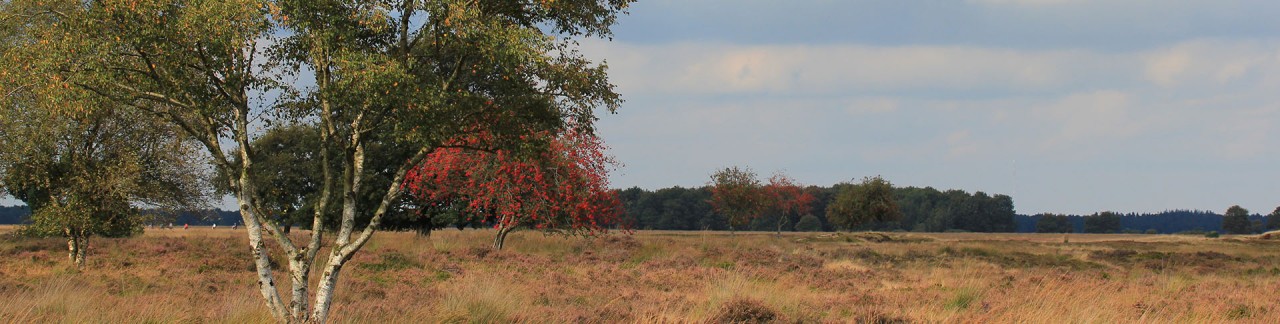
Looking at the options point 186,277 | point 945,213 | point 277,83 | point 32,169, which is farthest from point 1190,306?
point 945,213

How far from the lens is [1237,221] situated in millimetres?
159250

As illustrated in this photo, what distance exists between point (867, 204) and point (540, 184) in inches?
2094

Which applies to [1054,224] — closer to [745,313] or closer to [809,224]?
[809,224]

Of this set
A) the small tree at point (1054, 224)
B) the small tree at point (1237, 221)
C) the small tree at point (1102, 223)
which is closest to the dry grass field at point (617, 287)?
the small tree at point (1237, 221)

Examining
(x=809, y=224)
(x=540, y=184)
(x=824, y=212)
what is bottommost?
(x=540, y=184)

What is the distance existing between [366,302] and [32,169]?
55.0ft

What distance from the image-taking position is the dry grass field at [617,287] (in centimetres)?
1478

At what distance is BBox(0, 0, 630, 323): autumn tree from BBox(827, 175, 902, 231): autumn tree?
233 feet

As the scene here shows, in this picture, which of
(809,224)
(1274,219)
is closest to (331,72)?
(809,224)

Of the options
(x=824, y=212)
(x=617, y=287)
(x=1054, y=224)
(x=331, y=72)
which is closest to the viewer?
(x=331, y=72)

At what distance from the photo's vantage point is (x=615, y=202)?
128 feet

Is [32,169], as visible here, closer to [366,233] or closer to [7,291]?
[7,291]

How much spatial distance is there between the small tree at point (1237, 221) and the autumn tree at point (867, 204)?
10878cm

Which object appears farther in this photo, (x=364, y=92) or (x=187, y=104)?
(x=187, y=104)
